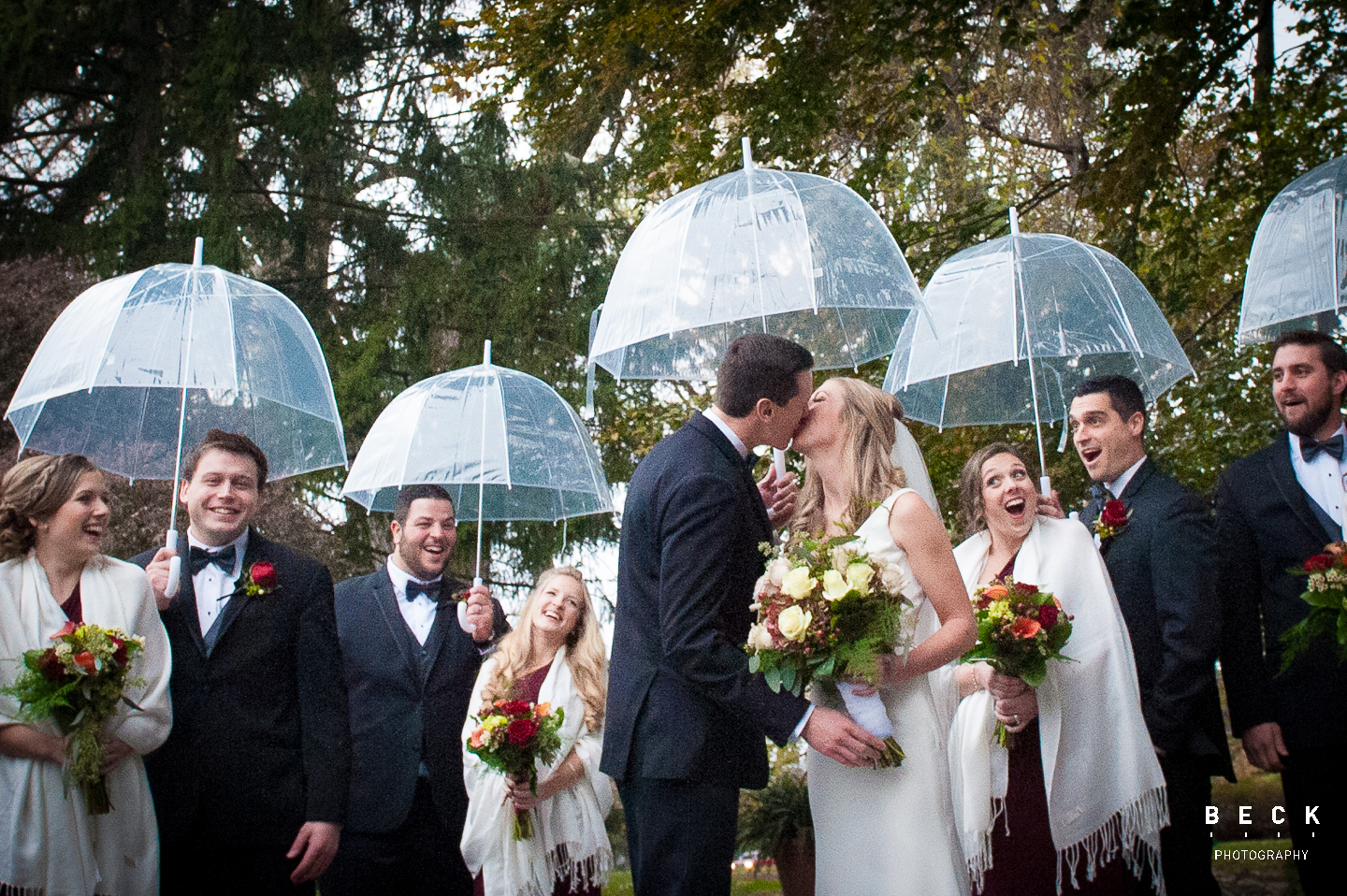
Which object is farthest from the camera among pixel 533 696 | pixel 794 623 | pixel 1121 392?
pixel 533 696

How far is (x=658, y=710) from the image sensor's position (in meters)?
3.26

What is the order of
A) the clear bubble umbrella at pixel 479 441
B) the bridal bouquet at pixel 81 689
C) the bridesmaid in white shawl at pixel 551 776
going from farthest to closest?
the clear bubble umbrella at pixel 479 441, the bridesmaid in white shawl at pixel 551 776, the bridal bouquet at pixel 81 689

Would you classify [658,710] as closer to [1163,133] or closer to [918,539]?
[918,539]

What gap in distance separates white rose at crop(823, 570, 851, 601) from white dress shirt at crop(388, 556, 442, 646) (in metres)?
2.56

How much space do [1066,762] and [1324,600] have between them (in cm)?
101

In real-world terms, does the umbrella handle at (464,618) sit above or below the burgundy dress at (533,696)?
above

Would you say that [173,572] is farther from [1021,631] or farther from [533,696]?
[1021,631]

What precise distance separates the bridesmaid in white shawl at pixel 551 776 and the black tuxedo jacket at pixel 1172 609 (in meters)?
2.22

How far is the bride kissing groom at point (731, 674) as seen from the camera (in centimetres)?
317

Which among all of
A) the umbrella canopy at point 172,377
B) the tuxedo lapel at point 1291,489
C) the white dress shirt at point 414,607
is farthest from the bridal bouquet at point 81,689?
the tuxedo lapel at point 1291,489

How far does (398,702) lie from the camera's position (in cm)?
493

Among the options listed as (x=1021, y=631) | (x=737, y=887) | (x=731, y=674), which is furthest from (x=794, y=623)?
(x=737, y=887)

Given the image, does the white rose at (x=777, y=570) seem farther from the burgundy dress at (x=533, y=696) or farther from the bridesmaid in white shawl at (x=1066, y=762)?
the burgundy dress at (x=533, y=696)

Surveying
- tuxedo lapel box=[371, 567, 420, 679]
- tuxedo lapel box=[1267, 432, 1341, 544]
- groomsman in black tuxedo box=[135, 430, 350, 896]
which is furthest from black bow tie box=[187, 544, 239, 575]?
tuxedo lapel box=[1267, 432, 1341, 544]
